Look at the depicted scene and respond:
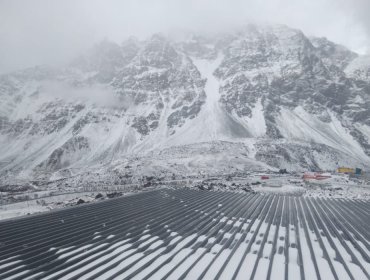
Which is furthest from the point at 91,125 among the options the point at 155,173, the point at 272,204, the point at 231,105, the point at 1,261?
the point at 1,261

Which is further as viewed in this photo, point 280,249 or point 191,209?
point 191,209

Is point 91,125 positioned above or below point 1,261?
above

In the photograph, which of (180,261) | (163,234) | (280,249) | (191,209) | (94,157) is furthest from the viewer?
(94,157)

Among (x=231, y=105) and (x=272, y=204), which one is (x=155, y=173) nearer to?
(x=272, y=204)

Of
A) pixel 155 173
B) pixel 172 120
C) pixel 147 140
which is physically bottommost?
pixel 155 173

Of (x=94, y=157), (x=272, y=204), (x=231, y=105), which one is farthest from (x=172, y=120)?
(x=272, y=204)

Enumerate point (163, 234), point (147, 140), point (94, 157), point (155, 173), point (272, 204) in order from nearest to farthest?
point (163, 234)
point (272, 204)
point (155, 173)
point (94, 157)
point (147, 140)
